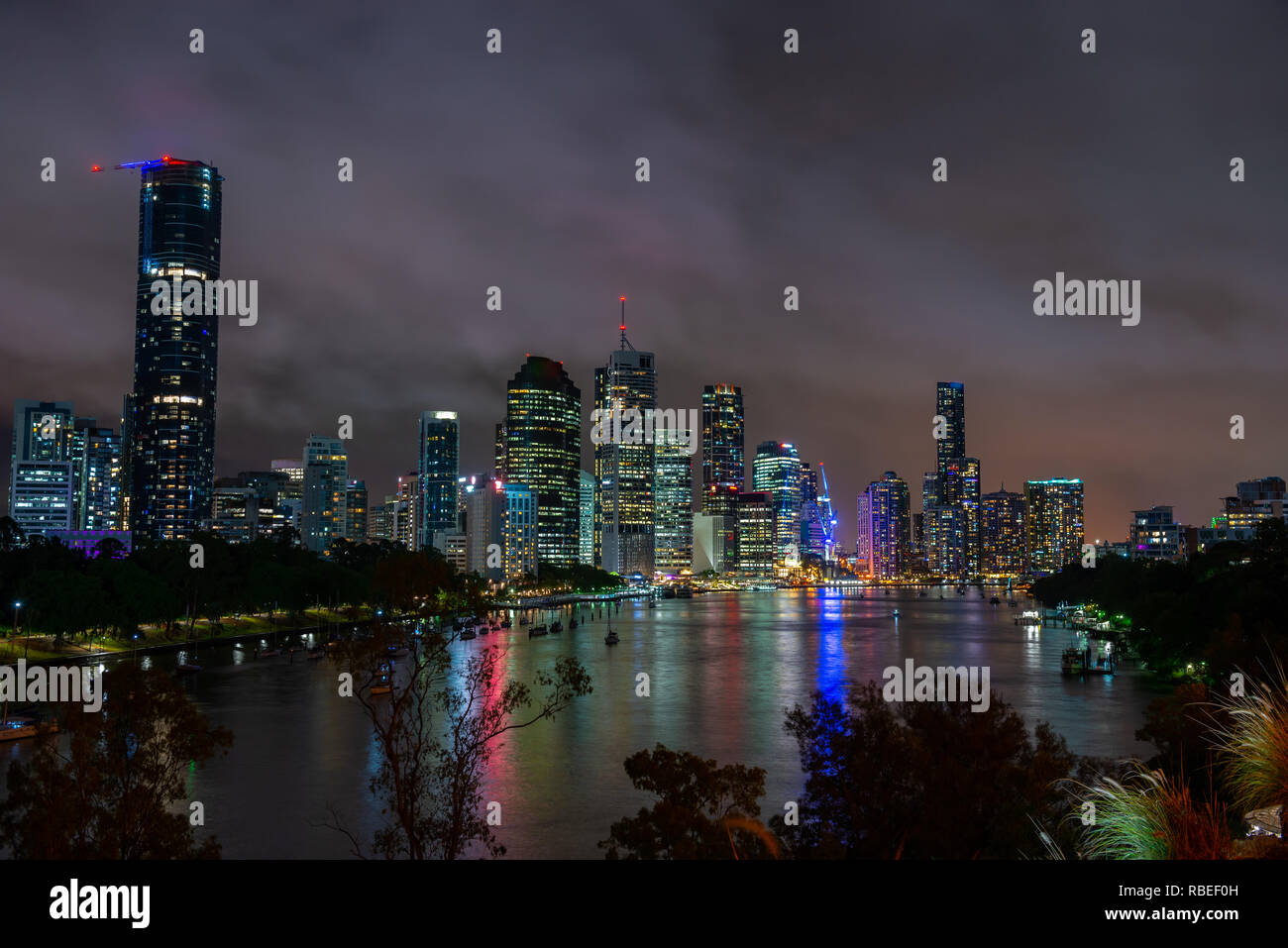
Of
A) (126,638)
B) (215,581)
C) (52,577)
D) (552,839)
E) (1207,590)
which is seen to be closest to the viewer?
(552,839)

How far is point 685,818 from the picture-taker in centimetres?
1650

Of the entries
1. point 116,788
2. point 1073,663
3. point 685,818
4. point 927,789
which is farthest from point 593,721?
point 1073,663

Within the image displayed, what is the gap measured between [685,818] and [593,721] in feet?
116

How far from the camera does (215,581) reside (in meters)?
93.9

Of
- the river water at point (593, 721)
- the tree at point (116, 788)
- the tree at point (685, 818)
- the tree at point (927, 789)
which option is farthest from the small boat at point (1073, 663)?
the tree at point (116, 788)

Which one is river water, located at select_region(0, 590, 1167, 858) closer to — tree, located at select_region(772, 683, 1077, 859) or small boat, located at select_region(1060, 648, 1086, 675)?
small boat, located at select_region(1060, 648, 1086, 675)

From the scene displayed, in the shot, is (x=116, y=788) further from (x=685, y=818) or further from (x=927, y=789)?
(x=927, y=789)

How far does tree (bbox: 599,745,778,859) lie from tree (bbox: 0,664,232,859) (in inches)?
305

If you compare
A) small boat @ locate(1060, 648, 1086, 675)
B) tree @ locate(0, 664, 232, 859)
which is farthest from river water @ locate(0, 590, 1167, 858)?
tree @ locate(0, 664, 232, 859)

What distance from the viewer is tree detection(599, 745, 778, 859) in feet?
53.2

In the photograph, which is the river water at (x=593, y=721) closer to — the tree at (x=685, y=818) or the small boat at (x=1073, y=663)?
the small boat at (x=1073, y=663)
